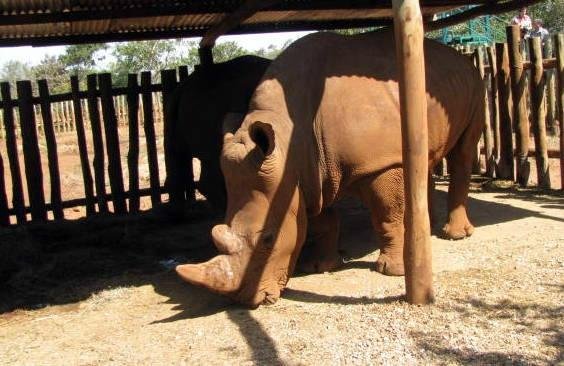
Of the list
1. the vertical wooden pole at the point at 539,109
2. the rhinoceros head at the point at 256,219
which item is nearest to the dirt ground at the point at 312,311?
the rhinoceros head at the point at 256,219

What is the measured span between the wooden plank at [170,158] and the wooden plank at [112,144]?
71 cm

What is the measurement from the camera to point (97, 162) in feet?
33.0

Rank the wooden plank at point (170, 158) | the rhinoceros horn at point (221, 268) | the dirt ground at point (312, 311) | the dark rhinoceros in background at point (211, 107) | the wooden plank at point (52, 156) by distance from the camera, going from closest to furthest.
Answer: the dirt ground at point (312, 311), the rhinoceros horn at point (221, 268), the dark rhinoceros in background at point (211, 107), the wooden plank at point (170, 158), the wooden plank at point (52, 156)

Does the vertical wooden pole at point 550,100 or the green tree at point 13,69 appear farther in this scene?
the green tree at point 13,69

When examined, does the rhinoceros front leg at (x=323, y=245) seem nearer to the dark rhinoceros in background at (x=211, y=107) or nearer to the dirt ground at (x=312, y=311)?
the dirt ground at (x=312, y=311)

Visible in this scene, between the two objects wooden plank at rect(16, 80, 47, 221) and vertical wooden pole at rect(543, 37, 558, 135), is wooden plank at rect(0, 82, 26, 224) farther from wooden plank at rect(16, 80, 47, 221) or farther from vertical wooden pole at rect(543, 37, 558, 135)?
vertical wooden pole at rect(543, 37, 558, 135)

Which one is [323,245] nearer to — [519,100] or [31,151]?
[519,100]

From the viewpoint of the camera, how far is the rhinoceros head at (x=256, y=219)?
5.32 meters

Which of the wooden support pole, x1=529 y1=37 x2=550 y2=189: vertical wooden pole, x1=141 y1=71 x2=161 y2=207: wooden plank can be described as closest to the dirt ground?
x1=529 y1=37 x2=550 y2=189: vertical wooden pole

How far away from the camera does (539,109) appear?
9.57 metres

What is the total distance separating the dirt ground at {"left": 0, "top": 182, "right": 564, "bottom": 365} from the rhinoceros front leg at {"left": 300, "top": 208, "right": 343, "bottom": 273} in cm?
13

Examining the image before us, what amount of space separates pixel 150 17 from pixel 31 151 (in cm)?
291

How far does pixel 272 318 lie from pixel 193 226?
13.8 ft

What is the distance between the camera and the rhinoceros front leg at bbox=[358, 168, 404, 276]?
19.5ft
